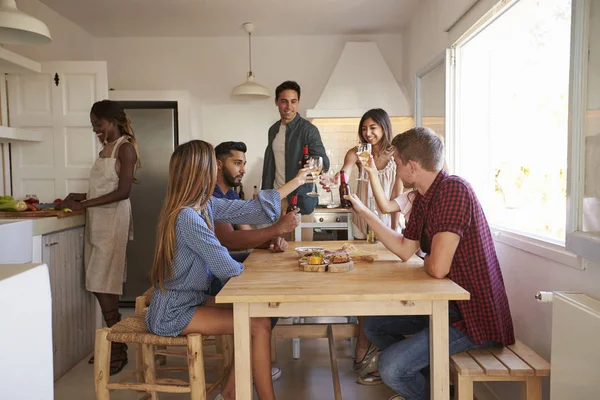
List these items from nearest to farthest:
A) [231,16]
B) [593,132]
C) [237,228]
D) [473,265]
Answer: [593,132], [473,265], [237,228], [231,16]

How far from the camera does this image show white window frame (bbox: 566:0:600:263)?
5.27 ft

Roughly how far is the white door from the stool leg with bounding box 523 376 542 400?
329 cm

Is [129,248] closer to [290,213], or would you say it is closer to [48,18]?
[48,18]

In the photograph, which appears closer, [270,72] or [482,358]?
[482,358]

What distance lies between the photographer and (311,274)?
1909 millimetres

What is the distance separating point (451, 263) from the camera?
187cm

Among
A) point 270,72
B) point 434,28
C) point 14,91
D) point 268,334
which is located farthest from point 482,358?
point 270,72

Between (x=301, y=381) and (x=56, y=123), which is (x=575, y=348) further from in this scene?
(x=56, y=123)

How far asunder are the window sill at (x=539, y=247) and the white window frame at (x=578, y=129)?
92mm

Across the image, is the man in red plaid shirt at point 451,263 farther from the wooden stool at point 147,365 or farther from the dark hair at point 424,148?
the wooden stool at point 147,365

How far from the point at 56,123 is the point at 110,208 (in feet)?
3.43

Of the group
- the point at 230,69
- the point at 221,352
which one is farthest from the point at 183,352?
the point at 230,69

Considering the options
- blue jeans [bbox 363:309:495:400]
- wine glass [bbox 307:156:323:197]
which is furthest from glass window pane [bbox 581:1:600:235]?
wine glass [bbox 307:156:323:197]

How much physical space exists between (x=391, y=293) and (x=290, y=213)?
82 centimetres
